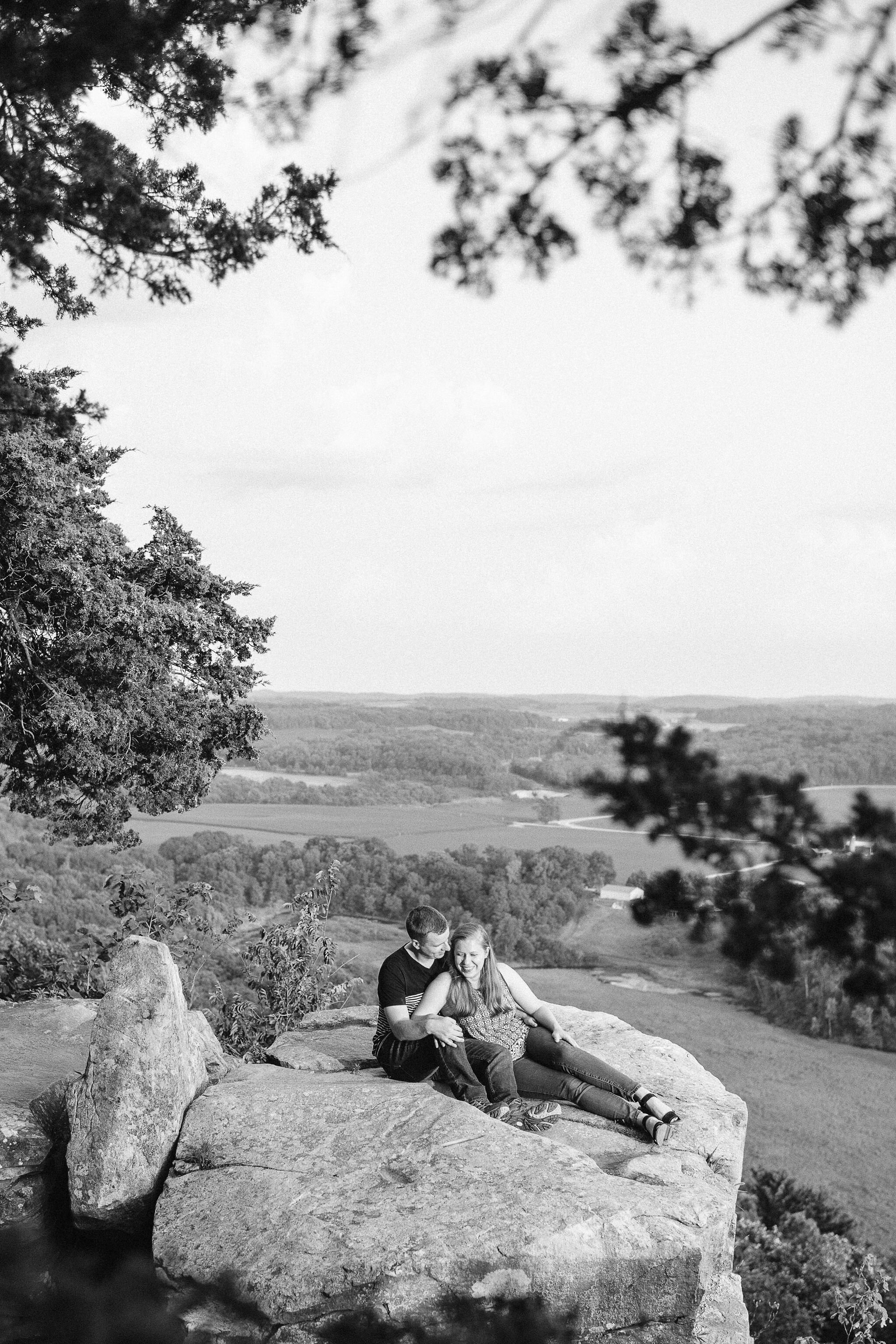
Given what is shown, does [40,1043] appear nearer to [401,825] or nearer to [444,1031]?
[444,1031]

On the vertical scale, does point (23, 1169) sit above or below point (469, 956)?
below

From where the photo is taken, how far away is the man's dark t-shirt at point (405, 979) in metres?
7.29

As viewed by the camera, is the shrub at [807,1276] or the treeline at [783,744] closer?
the treeline at [783,744]

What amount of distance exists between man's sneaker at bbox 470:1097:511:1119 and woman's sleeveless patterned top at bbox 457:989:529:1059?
0.36 meters

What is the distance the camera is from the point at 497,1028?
7367mm

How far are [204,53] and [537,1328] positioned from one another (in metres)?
4.33

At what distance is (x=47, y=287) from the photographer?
498cm

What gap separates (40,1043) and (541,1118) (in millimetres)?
4292

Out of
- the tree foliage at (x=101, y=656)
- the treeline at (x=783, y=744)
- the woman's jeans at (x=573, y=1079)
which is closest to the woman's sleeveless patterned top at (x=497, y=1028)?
the woman's jeans at (x=573, y=1079)

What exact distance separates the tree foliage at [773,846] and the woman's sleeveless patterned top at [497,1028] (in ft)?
15.5

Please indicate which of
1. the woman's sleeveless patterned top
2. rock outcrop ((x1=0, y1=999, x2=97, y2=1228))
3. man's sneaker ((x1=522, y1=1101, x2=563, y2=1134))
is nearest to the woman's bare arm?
the woman's sleeveless patterned top

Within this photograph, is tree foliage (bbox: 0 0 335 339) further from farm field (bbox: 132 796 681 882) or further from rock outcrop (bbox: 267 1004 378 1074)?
farm field (bbox: 132 796 681 882)

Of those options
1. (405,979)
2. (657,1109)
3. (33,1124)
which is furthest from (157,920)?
(657,1109)

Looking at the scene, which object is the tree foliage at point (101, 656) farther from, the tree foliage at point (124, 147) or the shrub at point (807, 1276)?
the shrub at point (807, 1276)
